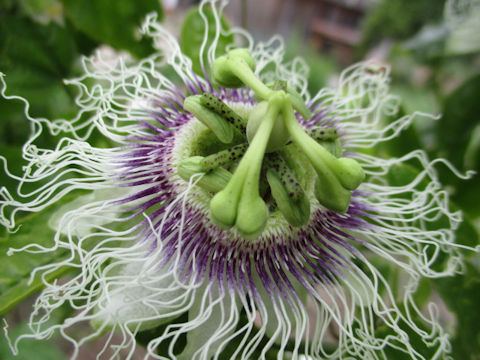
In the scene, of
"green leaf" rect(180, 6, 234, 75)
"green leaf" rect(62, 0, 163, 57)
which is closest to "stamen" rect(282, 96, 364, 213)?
"green leaf" rect(180, 6, 234, 75)

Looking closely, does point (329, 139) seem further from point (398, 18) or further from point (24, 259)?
point (398, 18)

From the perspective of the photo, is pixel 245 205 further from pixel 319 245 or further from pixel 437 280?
pixel 437 280

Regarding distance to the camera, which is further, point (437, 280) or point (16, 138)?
point (16, 138)

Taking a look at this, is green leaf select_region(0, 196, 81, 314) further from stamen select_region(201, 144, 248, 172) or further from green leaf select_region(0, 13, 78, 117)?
green leaf select_region(0, 13, 78, 117)

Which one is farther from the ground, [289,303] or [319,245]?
[319,245]

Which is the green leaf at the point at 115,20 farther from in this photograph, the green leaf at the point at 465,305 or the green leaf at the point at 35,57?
the green leaf at the point at 465,305

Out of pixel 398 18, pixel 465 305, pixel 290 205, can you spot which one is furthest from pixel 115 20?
pixel 398 18

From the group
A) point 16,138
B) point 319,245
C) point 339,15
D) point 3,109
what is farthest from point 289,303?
point 339,15
